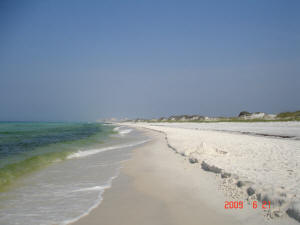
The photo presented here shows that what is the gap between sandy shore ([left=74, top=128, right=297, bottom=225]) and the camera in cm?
383

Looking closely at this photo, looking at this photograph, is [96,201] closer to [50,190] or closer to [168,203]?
[168,203]

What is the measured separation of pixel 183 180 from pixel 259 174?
2.14 metres

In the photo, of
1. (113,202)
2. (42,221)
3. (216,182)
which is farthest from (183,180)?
(42,221)

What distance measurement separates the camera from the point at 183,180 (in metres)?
6.48

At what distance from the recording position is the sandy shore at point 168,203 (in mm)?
3829

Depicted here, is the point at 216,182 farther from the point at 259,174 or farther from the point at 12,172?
the point at 12,172

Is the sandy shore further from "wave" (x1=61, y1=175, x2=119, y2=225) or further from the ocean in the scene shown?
the ocean
